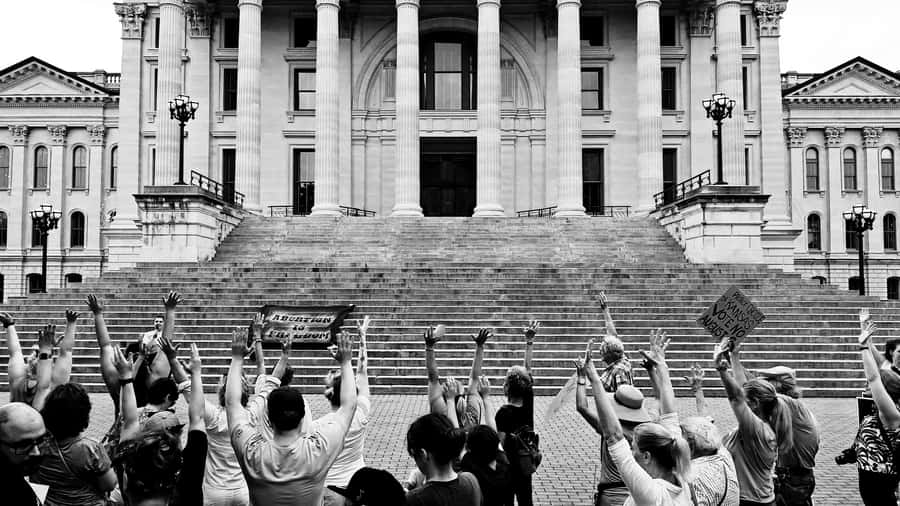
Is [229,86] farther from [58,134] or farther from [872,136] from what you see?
[872,136]

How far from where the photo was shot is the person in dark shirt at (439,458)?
15.4 ft

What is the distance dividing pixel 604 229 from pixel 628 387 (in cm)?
2861

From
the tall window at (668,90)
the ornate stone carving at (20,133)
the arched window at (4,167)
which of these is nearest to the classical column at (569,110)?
the tall window at (668,90)

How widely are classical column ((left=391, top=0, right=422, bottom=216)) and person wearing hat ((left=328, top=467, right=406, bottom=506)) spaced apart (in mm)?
33574

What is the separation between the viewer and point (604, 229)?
34531mm

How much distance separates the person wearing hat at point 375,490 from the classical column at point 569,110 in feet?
112

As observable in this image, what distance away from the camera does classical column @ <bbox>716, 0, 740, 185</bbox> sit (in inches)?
1556

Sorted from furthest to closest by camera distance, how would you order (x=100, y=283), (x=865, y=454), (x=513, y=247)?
1. (x=513, y=247)
2. (x=100, y=283)
3. (x=865, y=454)

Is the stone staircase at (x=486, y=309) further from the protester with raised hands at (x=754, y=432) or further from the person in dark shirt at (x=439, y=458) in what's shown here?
the person in dark shirt at (x=439, y=458)

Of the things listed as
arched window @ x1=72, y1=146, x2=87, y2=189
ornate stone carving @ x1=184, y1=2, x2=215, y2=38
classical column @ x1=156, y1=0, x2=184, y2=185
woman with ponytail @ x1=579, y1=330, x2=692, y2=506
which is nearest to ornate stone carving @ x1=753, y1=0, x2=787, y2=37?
ornate stone carving @ x1=184, y1=2, x2=215, y2=38

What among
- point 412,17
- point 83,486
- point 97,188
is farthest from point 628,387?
point 97,188

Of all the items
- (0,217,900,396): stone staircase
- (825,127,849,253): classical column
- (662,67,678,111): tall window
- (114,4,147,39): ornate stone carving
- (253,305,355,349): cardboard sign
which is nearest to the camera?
(0,217,900,396): stone staircase

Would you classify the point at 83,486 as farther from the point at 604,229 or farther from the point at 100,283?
the point at 604,229

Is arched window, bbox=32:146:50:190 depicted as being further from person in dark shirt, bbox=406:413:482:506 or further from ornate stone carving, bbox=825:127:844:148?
person in dark shirt, bbox=406:413:482:506
